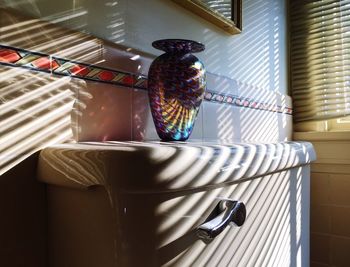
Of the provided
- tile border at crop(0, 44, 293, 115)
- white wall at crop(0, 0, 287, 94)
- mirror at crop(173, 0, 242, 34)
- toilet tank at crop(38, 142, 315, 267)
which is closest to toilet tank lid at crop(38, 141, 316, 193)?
toilet tank at crop(38, 142, 315, 267)

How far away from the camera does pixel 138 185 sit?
17.8 inches

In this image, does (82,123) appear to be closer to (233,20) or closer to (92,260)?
(92,260)

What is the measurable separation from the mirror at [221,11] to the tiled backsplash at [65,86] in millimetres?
261

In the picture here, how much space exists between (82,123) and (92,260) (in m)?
0.29

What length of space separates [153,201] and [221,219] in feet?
0.42

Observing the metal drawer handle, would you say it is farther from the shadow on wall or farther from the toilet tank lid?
the shadow on wall

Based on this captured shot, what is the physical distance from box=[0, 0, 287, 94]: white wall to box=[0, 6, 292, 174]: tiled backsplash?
0.03m

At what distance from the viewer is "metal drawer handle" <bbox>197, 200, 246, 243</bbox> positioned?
50cm

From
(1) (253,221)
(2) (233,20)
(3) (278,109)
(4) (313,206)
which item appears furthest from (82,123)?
(4) (313,206)

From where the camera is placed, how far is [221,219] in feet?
1.74

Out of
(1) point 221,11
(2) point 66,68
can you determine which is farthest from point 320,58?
(2) point 66,68

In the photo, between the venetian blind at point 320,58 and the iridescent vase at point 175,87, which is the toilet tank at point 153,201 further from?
the venetian blind at point 320,58

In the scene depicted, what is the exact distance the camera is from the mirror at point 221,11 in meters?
1.02

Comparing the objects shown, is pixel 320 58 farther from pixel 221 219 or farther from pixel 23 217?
pixel 23 217
